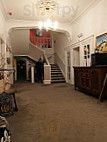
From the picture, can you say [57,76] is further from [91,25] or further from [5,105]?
[5,105]

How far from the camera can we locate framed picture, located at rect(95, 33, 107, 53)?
4.01 metres

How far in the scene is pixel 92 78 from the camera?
3818mm

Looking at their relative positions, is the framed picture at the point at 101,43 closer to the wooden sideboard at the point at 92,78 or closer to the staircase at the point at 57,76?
the wooden sideboard at the point at 92,78

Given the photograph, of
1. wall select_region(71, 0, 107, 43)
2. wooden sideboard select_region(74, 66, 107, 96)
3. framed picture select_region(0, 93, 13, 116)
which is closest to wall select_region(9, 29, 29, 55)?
wall select_region(71, 0, 107, 43)

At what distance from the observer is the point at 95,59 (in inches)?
151

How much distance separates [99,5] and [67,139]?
14.4 feet

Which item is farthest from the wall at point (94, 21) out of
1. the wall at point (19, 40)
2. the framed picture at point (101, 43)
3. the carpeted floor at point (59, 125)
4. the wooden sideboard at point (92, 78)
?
the wall at point (19, 40)

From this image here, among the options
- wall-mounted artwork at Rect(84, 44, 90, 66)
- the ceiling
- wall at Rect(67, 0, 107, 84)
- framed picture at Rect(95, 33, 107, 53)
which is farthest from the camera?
wall-mounted artwork at Rect(84, 44, 90, 66)

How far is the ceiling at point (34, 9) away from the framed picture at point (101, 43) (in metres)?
1.42

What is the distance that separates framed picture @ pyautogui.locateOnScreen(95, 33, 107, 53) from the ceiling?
1.42 meters

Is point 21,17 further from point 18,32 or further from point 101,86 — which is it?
point 101,86

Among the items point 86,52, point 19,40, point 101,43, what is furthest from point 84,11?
point 19,40

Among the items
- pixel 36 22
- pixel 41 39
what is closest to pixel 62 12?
pixel 36 22

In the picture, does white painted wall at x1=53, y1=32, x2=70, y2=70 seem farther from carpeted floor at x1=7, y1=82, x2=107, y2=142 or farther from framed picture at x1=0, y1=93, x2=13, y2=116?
framed picture at x1=0, y1=93, x2=13, y2=116
